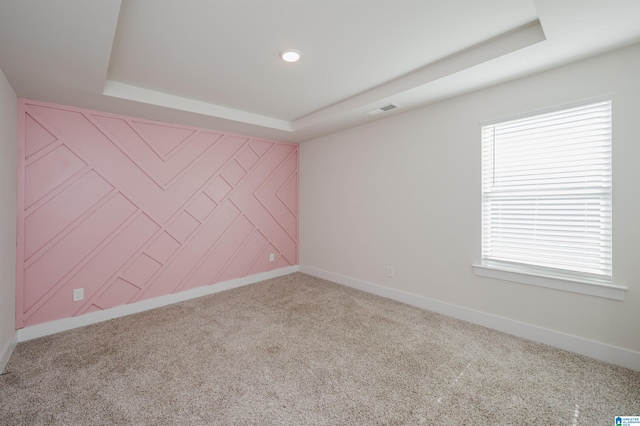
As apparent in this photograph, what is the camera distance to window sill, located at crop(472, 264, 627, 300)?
2.04m

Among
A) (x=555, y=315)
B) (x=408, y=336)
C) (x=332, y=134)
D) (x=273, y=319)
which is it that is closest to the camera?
(x=555, y=315)

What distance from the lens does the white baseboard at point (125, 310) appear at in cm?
258

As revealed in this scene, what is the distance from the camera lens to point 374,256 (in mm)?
3736

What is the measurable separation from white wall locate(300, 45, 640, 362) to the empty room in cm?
2

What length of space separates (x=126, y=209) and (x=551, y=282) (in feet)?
14.1

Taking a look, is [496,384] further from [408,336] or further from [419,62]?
[419,62]

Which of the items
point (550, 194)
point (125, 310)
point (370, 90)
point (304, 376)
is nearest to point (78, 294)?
point (125, 310)

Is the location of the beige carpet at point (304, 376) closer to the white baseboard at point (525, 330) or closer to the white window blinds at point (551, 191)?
the white baseboard at point (525, 330)

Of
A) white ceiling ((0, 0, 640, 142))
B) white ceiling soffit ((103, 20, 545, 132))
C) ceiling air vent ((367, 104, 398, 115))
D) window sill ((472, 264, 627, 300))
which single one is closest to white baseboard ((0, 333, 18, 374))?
white ceiling ((0, 0, 640, 142))

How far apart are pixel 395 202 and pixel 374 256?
2.66ft

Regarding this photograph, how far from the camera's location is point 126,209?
3.10 m

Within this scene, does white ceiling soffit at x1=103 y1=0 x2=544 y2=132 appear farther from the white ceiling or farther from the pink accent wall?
the pink accent wall

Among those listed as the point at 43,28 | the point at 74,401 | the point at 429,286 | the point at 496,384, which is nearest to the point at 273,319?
the point at 74,401

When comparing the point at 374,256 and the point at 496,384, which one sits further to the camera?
the point at 374,256
